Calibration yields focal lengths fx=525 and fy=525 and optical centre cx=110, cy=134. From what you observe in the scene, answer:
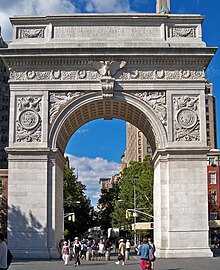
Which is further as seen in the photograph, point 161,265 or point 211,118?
point 211,118

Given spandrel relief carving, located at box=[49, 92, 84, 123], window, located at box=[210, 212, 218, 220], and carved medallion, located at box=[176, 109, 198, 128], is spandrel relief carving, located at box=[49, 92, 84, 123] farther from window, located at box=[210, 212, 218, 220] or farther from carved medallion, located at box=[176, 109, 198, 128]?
window, located at box=[210, 212, 218, 220]

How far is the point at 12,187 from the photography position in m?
34.4

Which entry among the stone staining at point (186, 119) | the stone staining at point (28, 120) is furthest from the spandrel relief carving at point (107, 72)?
the stone staining at point (28, 120)

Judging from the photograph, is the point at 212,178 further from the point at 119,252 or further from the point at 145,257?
the point at 145,257

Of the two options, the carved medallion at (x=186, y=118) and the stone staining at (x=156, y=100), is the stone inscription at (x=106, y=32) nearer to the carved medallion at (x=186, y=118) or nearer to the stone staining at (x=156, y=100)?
the stone staining at (x=156, y=100)

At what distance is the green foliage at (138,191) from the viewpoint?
64.3 m

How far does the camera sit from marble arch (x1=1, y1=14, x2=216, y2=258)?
34.1m

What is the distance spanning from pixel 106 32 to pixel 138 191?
3393 cm

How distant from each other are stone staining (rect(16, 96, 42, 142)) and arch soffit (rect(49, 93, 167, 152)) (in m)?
1.06

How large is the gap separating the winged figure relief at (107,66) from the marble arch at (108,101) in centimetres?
7

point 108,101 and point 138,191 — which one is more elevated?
point 108,101

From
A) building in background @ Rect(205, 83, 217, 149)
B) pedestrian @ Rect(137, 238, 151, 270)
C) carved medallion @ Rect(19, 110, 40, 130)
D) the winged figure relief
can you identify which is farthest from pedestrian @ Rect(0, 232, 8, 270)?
building in background @ Rect(205, 83, 217, 149)

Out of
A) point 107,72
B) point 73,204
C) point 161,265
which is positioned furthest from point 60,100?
point 73,204

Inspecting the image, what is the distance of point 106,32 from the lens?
120 ft
